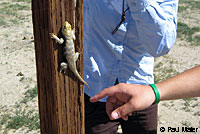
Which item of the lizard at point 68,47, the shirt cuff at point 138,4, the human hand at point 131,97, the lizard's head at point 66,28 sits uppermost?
the shirt cuff at point 138,4

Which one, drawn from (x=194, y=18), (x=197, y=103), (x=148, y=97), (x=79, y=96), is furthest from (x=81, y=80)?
(x=194, y=18)

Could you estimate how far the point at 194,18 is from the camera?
7223 mm

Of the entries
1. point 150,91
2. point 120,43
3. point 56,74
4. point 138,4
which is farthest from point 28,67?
point 150,91

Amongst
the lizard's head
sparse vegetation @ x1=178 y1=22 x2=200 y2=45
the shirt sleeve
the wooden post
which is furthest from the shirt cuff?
sparse vegetation @ x1=178 y1=22 x2=200 y2=45

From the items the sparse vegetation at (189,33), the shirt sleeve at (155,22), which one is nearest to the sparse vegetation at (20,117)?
the shirt sleeve at (155,22)

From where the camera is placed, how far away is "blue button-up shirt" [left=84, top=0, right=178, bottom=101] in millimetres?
1377

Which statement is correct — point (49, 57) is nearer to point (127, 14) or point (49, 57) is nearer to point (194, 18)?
point (127, 14)

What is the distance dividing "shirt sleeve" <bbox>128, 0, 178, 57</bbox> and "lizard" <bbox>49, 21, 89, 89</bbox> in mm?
449

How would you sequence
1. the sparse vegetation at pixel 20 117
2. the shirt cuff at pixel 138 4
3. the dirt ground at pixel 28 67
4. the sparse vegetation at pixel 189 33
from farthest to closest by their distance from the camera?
the sparse vegetation at pixel 189 33
the dirt ground at pixel 28 67
the sparse vegetation at pixel 20 117
the shirt cuff at pixel 138 4

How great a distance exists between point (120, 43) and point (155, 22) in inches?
11.5

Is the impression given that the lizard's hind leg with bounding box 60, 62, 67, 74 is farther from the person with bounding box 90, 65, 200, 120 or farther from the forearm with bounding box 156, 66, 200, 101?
the forearm with bounding box 156, 66, 200, 101

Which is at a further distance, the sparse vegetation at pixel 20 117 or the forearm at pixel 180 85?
the sparse vegetation at pixel 20 117

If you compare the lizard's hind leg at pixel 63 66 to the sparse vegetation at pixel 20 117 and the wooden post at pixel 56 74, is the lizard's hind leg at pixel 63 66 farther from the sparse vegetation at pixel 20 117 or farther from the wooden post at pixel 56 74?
the sparse vegetation at pixel 20 117

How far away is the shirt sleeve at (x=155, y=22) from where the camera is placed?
4.33ft
